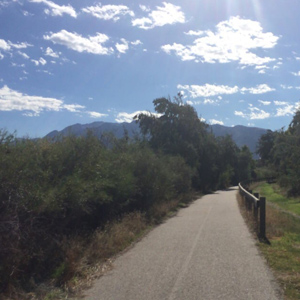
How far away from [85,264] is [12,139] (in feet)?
10.00

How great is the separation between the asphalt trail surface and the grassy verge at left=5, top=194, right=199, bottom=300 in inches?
10.6

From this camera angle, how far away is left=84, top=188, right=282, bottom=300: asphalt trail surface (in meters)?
6.85

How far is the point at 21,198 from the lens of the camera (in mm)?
7199

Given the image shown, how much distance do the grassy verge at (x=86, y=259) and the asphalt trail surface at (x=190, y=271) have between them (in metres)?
0.27

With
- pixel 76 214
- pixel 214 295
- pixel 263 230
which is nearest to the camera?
pixel 214 295

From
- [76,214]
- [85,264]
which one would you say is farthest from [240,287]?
[76,214]

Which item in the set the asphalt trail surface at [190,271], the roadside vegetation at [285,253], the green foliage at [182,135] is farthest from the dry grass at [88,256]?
the green foliage at [182,135]

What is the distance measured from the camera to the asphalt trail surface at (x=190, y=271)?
270 inches

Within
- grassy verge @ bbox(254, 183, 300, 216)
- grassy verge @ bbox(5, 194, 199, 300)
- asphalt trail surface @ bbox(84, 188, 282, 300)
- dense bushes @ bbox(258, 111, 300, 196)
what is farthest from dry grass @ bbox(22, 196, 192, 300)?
grassy verge @ bbox(254, 183, 300, 216)

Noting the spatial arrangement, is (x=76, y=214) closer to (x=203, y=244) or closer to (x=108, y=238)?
(x=108, y=238)

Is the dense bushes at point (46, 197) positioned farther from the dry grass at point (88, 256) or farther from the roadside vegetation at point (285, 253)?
the roadside vegetation at point (285, 253)

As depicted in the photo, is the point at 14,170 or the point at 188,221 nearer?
the point at 14,170

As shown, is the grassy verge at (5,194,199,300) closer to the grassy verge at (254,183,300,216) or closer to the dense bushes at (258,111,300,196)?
the dense bushes at (258,111,300,196)

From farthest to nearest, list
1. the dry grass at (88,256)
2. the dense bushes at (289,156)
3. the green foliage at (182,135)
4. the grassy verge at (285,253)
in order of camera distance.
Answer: the green foliage at (182,135) < the dense bushes at (289,156) < the grassy verge at (285,253) < the dry grass at (88,256)
